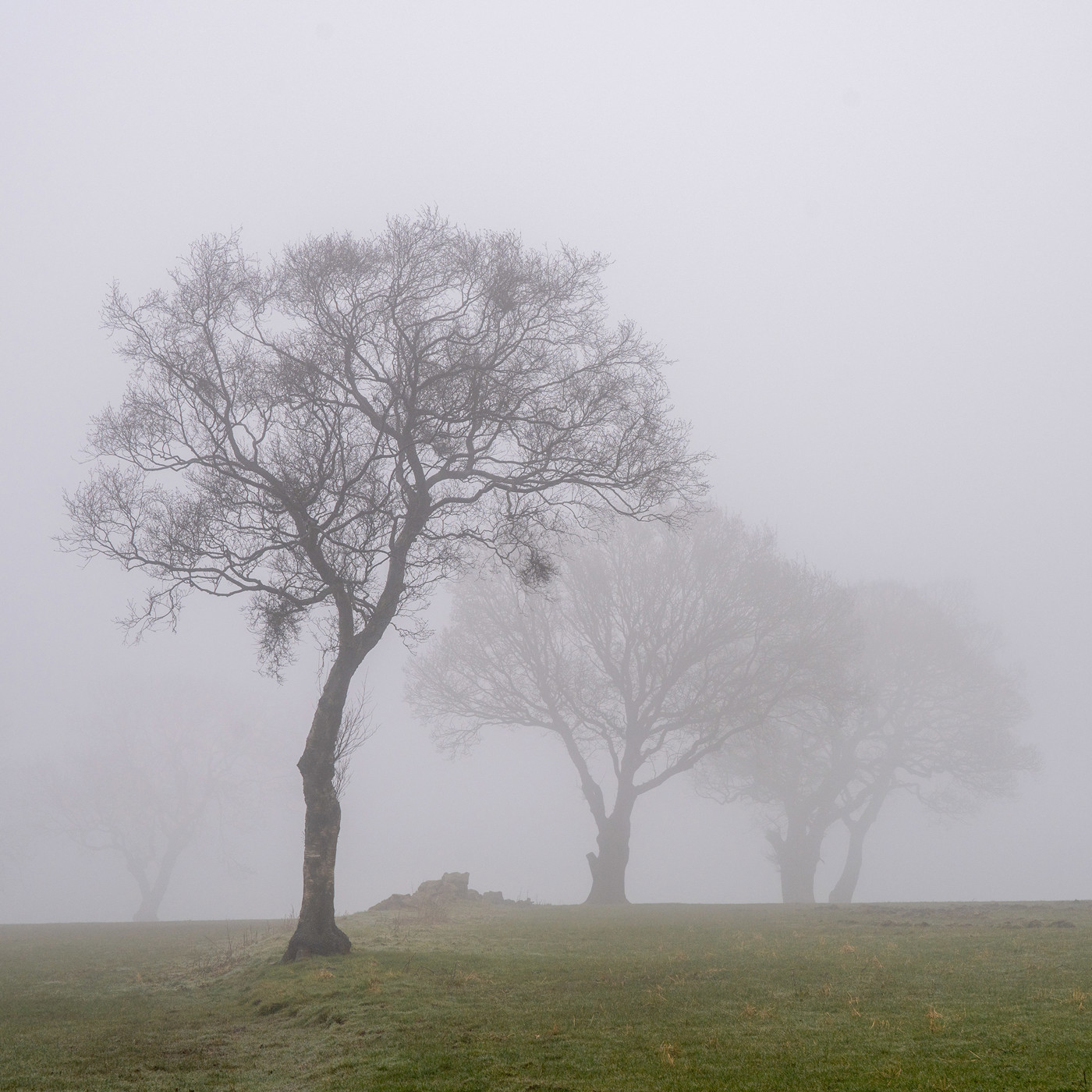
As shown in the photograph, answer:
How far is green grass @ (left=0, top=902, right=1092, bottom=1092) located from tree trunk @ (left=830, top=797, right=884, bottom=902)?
1056 inches

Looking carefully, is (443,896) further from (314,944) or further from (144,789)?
(144,789)

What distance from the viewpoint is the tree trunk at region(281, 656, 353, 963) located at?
16.5 m

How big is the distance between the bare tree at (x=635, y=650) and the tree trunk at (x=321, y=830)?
761 inches

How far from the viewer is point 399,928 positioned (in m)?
20.9

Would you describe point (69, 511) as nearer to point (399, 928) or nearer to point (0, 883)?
point (399, 928)

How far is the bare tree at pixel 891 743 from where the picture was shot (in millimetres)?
45344

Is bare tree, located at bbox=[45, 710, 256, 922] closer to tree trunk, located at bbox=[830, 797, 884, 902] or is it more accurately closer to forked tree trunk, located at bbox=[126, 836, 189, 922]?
forked tree trunk, located at bbox=[126, 836, 189, 922]

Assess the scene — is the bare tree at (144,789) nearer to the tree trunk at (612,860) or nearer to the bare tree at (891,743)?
the tree trunk at (612,860)

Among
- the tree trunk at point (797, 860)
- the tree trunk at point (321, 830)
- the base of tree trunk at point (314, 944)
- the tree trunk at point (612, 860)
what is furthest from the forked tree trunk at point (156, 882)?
the base of tree trunk at point (314, 944)

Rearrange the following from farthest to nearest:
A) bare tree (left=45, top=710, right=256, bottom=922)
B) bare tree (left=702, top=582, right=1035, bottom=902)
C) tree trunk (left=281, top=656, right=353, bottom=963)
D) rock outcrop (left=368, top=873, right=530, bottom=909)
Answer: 1. bare tree (left=45, top=710, right=256, bottom=922)
2. bare tree (left=702, top=582, right=1035, bottom=902)
3. rock outcrop (left=368, top=873, right=530, bottom=909)
4. tree trunk (left=281, top=656, right=353, bottom=963)

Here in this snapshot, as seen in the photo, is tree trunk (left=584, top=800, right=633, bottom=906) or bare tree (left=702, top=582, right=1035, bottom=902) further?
bare tree (left=702, top=582, right=1035, bottom=902)

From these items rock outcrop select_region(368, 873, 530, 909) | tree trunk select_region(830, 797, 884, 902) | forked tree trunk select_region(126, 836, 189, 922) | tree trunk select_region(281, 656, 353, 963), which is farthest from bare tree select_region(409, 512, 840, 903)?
forked tree trunk select_region(126, 836, 189, 922)

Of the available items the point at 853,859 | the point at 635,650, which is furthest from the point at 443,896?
the point at 853,859

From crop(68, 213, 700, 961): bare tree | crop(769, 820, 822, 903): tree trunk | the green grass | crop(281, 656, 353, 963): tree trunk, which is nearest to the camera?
the green grass
